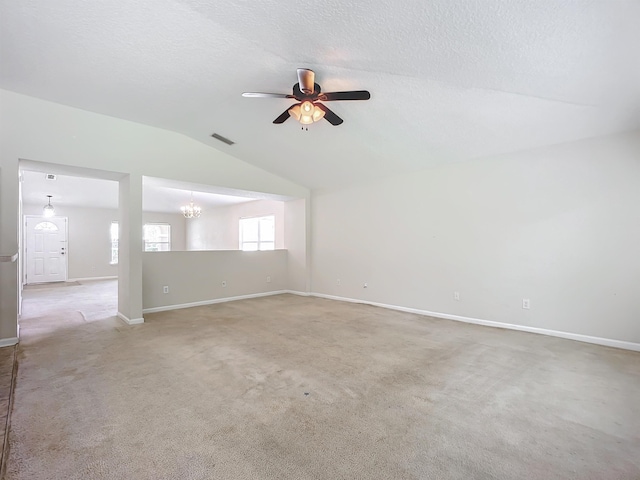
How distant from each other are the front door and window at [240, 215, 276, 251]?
18.1 ft

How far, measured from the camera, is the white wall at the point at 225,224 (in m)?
8.55

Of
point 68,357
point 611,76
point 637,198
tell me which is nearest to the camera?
point 611,76

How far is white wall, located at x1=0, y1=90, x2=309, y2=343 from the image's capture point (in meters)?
3.62

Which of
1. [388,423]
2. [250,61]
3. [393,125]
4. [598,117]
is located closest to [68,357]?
[388,423]

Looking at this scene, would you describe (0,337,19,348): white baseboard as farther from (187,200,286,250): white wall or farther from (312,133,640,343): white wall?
(187,200,286,250): white wall

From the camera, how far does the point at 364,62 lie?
282cm

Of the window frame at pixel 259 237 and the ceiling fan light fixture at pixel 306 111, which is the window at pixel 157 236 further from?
the ceiling fan light fixture at pixel 306 111

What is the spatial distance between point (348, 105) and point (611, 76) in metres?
2.42

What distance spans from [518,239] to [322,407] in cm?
364

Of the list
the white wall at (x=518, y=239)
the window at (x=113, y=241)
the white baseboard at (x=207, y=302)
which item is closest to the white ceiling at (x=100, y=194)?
the window at (x=113, y=241)

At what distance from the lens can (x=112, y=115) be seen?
14.0 feet

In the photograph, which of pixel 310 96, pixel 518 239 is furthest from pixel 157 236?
pixel 518 239

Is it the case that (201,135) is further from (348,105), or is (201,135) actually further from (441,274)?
(441,274)

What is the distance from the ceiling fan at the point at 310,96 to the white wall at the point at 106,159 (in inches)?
102
